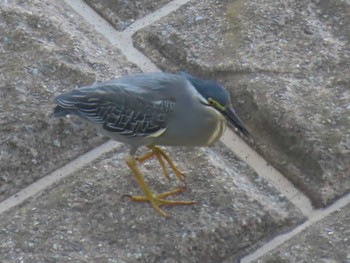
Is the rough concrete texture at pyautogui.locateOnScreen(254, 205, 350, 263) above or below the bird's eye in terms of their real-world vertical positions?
below

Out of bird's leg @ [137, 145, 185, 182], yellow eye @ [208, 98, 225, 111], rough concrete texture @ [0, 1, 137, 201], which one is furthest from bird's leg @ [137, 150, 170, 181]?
yellow eye @ [208, 98, 225, 111]

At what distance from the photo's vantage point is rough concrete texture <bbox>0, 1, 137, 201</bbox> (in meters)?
2.32

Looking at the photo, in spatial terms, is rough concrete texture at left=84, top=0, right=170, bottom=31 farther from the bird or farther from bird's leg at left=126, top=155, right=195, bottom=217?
bird's leg at left=126, top=155, right=195, bottom=217

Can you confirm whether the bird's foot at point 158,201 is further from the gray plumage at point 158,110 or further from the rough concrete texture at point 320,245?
the rough concrete texture at point 320,245

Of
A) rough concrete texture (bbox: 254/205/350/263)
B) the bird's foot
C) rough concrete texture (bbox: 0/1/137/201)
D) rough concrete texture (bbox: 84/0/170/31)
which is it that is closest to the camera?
rough concrete texture (bbox: 254/205/350/263)

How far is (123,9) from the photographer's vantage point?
2641 millimetres

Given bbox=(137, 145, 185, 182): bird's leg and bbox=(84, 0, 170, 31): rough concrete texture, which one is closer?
bbox=(137, 145, 185, 182): bird's leg

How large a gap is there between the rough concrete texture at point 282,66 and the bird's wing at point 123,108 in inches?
12.0

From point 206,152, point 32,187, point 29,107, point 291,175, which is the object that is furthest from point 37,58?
point 291,175

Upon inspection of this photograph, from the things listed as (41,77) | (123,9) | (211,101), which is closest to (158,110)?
(211,101)

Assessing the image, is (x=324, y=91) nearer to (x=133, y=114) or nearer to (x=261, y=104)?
(x=261, y=104)

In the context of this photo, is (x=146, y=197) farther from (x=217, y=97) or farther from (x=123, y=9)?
(x=123, y=9)

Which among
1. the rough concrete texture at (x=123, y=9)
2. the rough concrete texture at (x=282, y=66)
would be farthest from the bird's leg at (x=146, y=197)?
the rough concrete texture at (x=123, y=9)

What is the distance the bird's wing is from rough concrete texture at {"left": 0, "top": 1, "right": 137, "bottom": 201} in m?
0.16
